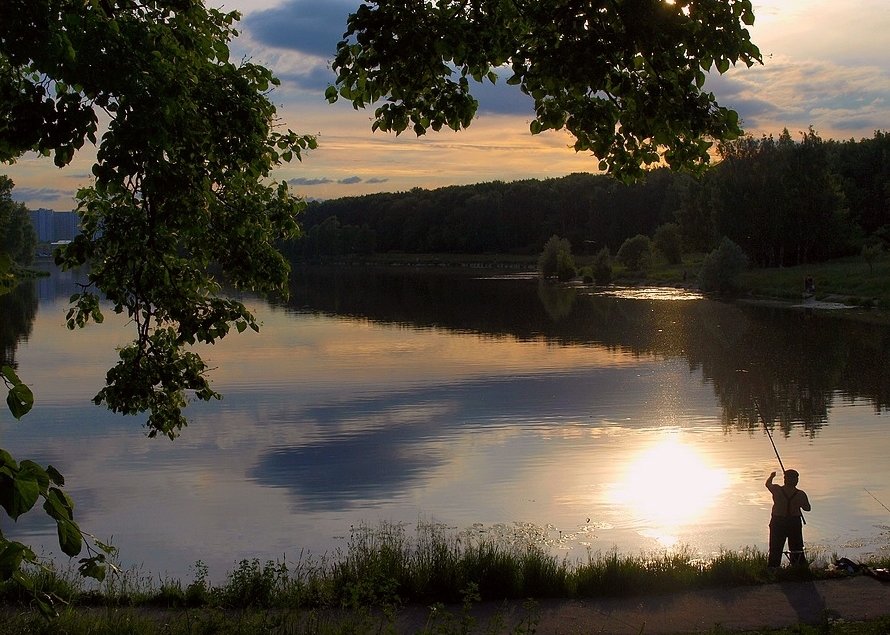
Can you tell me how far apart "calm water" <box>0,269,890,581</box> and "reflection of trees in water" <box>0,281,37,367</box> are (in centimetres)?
47

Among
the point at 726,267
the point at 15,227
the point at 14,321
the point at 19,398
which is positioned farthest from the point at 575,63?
the point at 15,227

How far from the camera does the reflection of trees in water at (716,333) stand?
2862 centimetres

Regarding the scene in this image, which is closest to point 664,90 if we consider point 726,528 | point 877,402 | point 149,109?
point 149,109

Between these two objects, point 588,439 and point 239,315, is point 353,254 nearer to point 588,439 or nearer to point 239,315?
point 588,439

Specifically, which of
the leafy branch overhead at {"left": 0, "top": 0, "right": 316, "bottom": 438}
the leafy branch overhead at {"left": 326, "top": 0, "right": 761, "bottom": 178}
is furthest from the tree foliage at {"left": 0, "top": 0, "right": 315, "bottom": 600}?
the leafy branch overhead at {"left": 326, "top": 0, "right": 761, "bottom": 178}

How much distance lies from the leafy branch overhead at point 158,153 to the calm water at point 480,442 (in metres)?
4.48

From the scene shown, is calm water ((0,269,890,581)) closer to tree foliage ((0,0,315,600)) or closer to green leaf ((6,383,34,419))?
tree foliage ((0,0,315,600))

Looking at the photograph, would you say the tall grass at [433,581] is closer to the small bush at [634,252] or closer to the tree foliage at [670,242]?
the tree foliage at [670,242]

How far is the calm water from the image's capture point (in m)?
15.3

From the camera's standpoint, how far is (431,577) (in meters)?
10.4

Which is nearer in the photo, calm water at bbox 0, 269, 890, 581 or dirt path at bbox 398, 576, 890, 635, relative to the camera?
dirt path at bbox 398, 576, 890, 635

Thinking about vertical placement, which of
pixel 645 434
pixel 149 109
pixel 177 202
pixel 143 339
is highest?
pixel 149 109

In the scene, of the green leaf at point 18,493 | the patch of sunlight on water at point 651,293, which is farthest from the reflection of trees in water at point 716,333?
the green leaf at point 18,493

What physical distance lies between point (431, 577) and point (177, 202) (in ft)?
15.6
